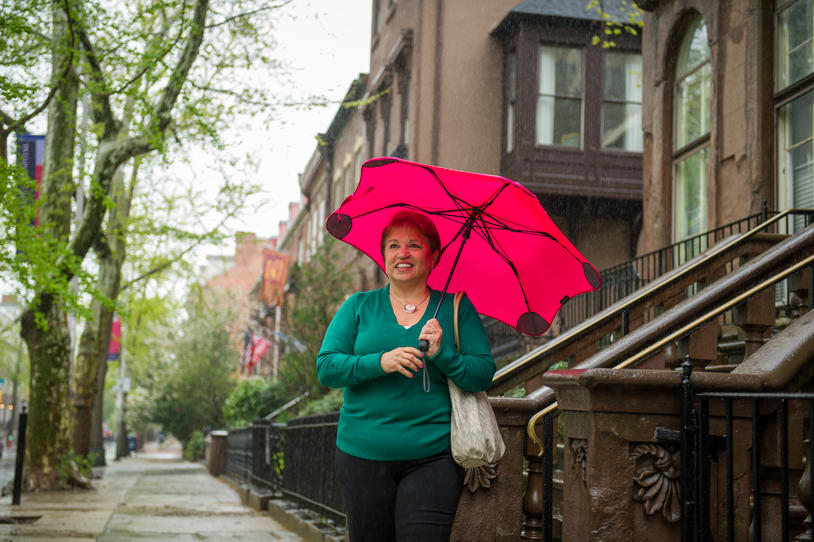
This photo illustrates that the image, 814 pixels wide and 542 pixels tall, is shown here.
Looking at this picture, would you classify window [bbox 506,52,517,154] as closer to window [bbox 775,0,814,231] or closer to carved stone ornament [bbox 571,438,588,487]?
window [bbox 775,0,814,231]

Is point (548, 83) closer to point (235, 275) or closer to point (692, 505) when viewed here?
point (692, 505)

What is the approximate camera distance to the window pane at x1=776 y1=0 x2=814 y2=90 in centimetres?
1121

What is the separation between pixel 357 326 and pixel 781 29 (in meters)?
9.90

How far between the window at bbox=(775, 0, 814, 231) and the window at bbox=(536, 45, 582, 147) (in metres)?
9.73

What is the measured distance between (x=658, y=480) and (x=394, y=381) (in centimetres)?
152

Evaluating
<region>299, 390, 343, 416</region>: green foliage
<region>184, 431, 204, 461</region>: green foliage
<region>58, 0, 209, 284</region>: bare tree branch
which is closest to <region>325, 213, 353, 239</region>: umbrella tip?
<region>58, 0, 209, 284</region>: bare tree branch

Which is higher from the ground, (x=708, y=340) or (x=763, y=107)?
(x=763, y=107)

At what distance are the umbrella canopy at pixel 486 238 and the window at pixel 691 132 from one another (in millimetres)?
9993

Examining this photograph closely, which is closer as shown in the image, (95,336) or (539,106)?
(95,336)

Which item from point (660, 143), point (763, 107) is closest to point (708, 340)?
point (763, 107)

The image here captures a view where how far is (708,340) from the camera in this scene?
7.27 meters

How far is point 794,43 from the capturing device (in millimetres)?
11523

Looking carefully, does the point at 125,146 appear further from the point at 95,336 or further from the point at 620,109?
the point at 620,109

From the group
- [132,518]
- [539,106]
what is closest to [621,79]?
[539,106]
